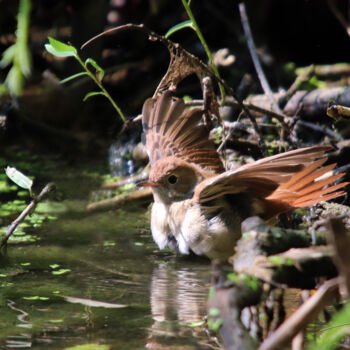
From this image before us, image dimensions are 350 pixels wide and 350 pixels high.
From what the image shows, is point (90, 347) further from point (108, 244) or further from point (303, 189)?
point (108, 244)

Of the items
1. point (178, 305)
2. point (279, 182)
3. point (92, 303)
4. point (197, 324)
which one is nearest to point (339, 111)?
point (279, 182)

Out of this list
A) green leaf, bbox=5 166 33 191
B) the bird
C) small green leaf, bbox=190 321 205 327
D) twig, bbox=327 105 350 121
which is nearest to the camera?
small green leaf, bbox=190 321 205 327

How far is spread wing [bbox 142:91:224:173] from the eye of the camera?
12.8 ft

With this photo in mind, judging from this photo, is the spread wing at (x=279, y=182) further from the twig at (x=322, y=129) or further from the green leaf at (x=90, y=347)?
the twig at (x=322, y=129)

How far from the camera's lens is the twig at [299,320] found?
1.74 meters

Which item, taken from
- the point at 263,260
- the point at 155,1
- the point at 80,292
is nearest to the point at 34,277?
the point at 80,292

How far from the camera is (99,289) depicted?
3186 millimetres

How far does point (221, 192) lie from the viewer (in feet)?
11.0

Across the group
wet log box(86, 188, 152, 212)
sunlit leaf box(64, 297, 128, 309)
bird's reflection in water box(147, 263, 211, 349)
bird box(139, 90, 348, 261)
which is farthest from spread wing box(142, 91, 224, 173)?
sunlit leaf box(64, 297, 128, 309)

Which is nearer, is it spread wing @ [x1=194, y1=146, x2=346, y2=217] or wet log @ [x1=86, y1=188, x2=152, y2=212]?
spread wing @ [x1=194, y1=146, x2=346, y2=217]

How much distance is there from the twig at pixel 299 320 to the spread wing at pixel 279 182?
3.65ft

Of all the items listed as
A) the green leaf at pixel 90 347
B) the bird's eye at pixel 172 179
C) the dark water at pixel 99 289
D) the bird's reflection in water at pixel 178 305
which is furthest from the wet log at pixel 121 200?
the green leaf at pixel 90 347

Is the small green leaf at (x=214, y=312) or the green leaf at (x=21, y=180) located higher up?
the green leaf at (x=21, y=180)

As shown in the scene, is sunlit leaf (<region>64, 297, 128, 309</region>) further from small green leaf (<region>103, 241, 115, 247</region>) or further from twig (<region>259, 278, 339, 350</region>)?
twig (<region>259, 278, 339, 350</region>)
